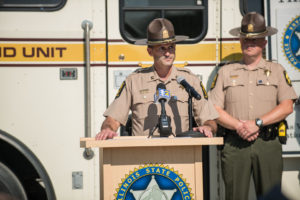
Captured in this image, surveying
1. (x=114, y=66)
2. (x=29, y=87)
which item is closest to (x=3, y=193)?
(x=29, y=87)

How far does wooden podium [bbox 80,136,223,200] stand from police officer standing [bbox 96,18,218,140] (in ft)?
1.65

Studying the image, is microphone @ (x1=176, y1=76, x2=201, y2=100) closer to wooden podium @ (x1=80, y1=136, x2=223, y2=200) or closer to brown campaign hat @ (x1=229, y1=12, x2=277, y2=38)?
wooden podium @ (x1=80, y1=136, x2=223, y2=200)

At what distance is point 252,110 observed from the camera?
3.19 metres

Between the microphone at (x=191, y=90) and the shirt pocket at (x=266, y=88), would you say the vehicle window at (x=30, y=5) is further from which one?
the shirt pocket at (x=266, y=88)

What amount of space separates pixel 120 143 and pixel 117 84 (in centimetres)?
133

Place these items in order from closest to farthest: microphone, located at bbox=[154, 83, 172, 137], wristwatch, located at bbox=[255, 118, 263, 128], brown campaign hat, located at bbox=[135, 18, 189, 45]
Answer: microphone, located at bbox=[154, 83, 172, 137] → brown campaign hat, located at bbox=[135, 18, 189, 45] → wristwatch, located at bbox=[255, 118, 263, 128]

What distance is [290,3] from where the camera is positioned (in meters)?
3.44

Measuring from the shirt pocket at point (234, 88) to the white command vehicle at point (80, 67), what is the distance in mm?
226

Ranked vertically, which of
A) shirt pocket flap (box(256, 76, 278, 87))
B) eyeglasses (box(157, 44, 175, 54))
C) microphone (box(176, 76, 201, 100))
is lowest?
microphone (box(176, 76, 201, 100))

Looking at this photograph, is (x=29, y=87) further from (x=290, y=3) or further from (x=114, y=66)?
(x=290, y=3)

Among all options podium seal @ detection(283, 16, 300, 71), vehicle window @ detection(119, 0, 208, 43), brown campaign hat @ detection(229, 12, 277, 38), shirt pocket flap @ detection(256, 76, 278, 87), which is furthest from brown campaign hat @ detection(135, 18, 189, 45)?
podium seal @ detection(283, 16, 300, 71)

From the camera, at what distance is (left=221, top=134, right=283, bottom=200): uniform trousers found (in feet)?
10.2

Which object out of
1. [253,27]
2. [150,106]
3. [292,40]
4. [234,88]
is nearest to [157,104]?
[150,106]

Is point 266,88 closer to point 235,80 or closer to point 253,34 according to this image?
point 235,80
